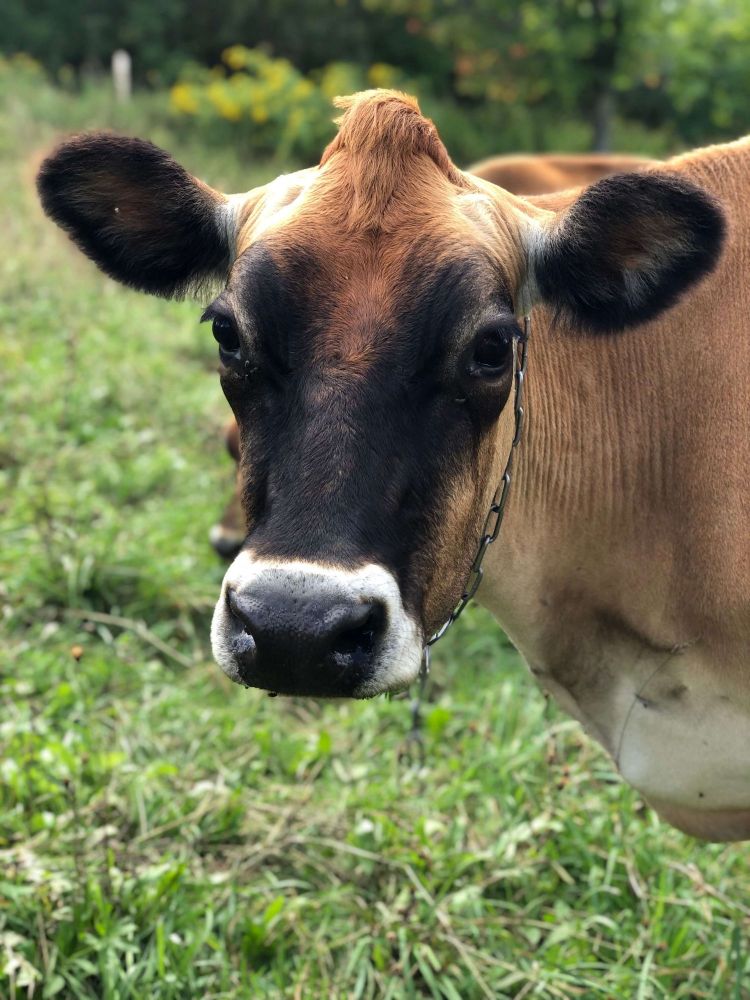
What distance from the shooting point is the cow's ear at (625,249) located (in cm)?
261

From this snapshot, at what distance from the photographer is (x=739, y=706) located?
2.97 m

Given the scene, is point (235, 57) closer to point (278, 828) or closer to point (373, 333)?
point (278, 828)

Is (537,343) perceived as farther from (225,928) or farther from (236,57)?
(236,57)

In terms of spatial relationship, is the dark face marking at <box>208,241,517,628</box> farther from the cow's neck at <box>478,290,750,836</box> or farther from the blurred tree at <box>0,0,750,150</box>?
the blurred tree at <box>0,0,750,150</box>

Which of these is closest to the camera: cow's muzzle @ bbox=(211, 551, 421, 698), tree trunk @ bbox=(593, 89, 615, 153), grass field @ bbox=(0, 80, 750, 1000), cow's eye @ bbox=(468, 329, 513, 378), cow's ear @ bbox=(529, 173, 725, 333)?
cow's muzzle @ bbox=(211, 551, 421, 698)

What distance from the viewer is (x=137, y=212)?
294cm

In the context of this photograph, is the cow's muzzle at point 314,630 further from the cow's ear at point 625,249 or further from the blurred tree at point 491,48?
the blurred tree at point 491,48

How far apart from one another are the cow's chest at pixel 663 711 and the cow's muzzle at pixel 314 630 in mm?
1098

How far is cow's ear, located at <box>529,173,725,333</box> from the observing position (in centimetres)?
261

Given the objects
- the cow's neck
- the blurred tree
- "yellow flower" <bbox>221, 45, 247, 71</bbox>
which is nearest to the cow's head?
the cow's neck

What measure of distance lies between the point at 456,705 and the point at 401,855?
3.77 feet

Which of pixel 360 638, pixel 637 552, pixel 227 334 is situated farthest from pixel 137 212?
pixel 637 552

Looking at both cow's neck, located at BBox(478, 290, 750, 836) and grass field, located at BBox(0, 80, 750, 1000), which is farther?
grass field, located at BBox(0, 80, 750, 1000)

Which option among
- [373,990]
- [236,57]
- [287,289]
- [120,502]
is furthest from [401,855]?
[236,57]
